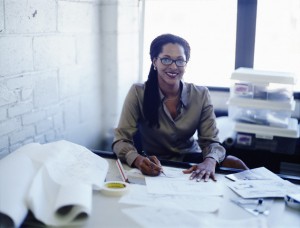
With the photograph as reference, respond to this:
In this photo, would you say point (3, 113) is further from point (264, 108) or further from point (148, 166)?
point (264, 108)

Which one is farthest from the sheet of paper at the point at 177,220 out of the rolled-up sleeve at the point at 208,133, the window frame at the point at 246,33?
the window frame at the point at 246,33

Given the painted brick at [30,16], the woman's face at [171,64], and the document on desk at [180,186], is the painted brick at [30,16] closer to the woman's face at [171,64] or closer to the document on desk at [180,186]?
the woman's face at [171,64]

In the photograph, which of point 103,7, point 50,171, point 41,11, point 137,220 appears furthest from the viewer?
point 103,7

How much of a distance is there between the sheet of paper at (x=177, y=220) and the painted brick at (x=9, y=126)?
30.8 inches

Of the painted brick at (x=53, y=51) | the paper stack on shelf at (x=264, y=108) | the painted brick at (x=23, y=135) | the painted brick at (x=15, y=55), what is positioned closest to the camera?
the painted brick at (x=15, y=55)

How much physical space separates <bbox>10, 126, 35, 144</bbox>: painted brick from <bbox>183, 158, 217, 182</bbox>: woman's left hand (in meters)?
0.83

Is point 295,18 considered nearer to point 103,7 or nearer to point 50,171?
point 103,7

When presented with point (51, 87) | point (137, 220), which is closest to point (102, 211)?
point (137, 220)

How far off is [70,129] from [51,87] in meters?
0.35

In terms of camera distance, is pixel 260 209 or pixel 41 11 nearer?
pixel 260 209

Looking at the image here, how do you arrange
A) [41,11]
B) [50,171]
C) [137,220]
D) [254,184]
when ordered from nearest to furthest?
[137,220] < [50,171] < [254,184] < [41,11]

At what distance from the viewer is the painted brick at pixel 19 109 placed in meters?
1.68

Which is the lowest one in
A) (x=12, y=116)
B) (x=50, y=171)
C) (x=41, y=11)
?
(x=50, y=171)

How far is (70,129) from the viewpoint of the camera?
2.21 metres
